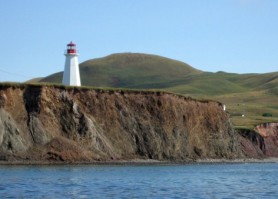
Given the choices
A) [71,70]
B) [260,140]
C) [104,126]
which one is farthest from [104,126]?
[260,140]

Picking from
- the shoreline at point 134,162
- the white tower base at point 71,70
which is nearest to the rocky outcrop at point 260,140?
the shoreline at point 134,162

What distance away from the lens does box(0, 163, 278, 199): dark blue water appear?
4122cm

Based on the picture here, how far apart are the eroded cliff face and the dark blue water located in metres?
4.04

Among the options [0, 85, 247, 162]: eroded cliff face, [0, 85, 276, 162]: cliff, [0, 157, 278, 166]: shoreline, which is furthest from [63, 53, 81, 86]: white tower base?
[0, 157, 278, 166]: shoreline

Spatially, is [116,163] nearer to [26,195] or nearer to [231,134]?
[231,134]

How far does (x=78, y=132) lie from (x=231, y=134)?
24969 millimetres

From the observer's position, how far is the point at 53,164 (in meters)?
65.5

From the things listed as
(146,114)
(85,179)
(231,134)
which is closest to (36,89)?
(146,114)

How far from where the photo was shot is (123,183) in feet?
160

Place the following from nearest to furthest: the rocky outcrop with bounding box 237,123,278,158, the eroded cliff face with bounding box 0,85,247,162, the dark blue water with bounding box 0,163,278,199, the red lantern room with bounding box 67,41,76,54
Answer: the dark blue water with bounding box 0,163,278,199 → the eroded cliff face with bounding box 0,85,247,162 → the red lantern room with bounding box 67,41,76,54 → the rocky outcrop with bounding box 237,123,278,158

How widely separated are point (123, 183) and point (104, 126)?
24370 millimetres

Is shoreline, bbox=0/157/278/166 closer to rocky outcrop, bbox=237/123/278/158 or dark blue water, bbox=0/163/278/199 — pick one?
dark blue water, bbox=0/163/278/199

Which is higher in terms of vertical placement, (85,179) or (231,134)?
(231,134)

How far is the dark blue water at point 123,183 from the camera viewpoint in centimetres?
4122
